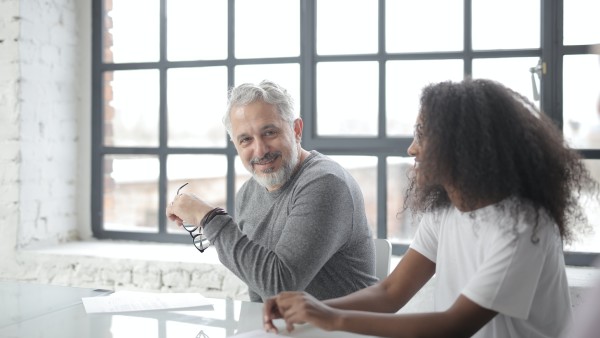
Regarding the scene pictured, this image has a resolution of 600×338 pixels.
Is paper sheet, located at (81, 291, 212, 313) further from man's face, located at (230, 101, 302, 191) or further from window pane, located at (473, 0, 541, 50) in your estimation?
window pane, located at (473, 0, 541, 50)

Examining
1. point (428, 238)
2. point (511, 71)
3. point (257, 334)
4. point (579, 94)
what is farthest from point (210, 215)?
point (579, 94)

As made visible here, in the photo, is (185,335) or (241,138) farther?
(241,138)

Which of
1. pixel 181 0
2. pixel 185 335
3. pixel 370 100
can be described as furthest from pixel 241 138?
pixel 181 0

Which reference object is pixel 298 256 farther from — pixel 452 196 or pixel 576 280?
pixel 576 280

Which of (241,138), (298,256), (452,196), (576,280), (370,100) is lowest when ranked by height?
(576,280)

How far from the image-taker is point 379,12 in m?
3.17

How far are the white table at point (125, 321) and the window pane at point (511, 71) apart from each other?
5.71 feet

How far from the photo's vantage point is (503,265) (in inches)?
56.7

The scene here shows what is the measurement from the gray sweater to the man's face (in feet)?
0.19

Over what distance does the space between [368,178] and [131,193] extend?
1.45 m

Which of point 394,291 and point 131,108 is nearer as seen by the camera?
point 394,291

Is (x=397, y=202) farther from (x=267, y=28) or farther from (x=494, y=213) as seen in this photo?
(x=494, y=213)

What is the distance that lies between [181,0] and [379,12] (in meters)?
1.17

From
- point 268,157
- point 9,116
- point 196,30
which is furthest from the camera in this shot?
point 196,30
